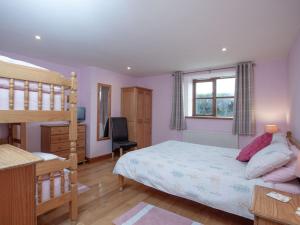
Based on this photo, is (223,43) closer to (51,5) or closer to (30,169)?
(51,5)

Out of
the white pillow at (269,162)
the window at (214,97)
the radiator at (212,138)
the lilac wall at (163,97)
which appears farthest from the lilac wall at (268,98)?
the white pillow at (269,162)

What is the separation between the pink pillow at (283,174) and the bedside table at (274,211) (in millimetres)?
349

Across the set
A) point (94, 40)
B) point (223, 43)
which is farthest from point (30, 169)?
point (223, 43)

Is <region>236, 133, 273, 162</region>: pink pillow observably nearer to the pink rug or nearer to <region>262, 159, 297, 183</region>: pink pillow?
<region>262, 159, 297, 183</region>: pink pillow

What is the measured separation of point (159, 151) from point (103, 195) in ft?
3.48

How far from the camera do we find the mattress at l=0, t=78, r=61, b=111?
1.43 meters

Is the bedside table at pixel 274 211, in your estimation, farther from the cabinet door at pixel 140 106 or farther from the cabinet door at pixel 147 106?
the cabinet door at pixel 147 106

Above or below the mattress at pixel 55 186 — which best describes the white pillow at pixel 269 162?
above

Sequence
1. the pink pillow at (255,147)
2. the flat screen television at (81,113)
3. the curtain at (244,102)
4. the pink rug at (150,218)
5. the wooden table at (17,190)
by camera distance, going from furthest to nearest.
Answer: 1. the flat screen television at (81,113)
2. the curtain at (244,102)
3. the pink pillow at (255,147)
4. the pink rug at (150,218)
5. the wooden table at (17,190)

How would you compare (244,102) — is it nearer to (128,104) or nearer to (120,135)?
(128,104)

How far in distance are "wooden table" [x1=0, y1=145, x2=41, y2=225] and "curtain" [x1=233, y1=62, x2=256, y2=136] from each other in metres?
3.85

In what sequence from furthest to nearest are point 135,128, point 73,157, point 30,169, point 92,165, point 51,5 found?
point 135,128 < point 92,165 < point 73,157 < point 51,5 < point 30,169

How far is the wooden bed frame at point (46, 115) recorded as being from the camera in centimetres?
145

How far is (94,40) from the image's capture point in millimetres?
2590
